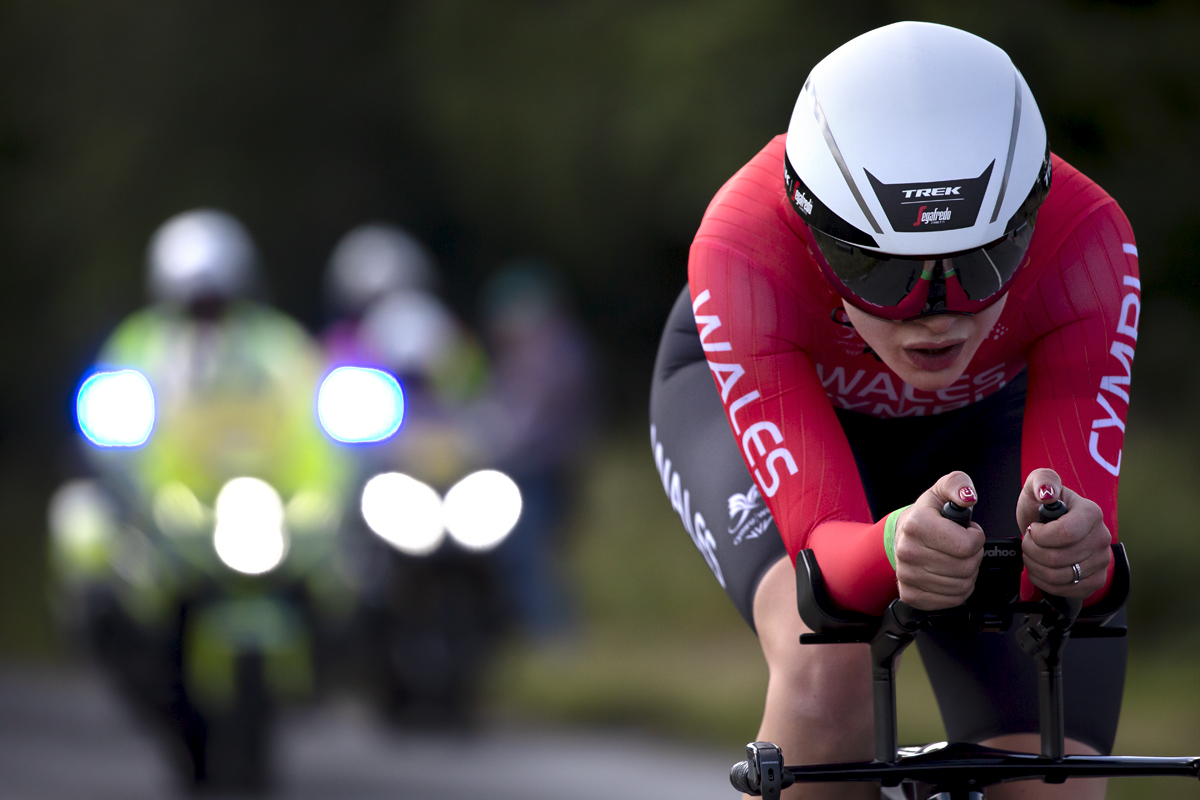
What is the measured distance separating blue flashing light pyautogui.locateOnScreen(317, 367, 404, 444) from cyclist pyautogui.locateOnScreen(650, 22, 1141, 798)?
686cm

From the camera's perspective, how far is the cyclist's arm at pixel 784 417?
268cm

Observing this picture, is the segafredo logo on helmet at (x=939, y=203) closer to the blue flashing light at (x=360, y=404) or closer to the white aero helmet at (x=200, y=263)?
the white aero helmet at (x=200, y=263)

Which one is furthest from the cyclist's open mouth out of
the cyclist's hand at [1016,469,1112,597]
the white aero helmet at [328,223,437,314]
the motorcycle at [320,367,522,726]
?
the white aero helmet at [328,223,437,314]

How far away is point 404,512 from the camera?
10.4 m

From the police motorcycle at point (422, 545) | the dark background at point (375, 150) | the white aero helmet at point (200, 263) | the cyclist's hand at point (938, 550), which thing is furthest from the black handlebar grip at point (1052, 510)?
the dark background at point (375, 150)

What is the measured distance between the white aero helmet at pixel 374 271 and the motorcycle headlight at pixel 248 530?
13.5 feet

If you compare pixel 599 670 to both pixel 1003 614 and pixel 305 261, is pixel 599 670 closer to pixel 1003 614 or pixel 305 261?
pixel 1003 614

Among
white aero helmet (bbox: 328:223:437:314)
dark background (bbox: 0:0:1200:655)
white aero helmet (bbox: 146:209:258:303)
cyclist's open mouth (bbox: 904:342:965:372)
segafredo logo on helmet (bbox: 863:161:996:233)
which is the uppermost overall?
dark background (bbox: 0:0:1200:655)

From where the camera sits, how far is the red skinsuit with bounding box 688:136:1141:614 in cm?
282

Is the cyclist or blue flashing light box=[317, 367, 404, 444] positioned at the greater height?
blue flashing light box=[317, 367, 404, 444]

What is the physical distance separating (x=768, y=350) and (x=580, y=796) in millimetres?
5389

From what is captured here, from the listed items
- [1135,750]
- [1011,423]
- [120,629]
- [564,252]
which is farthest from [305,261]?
[1011,423]

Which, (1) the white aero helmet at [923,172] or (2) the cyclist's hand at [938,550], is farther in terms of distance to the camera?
(1) the white aero helmet at [923,172]

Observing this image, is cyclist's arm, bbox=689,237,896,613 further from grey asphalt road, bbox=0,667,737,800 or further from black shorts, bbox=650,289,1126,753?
grey asphalt road, bbox=0,667,737,800
